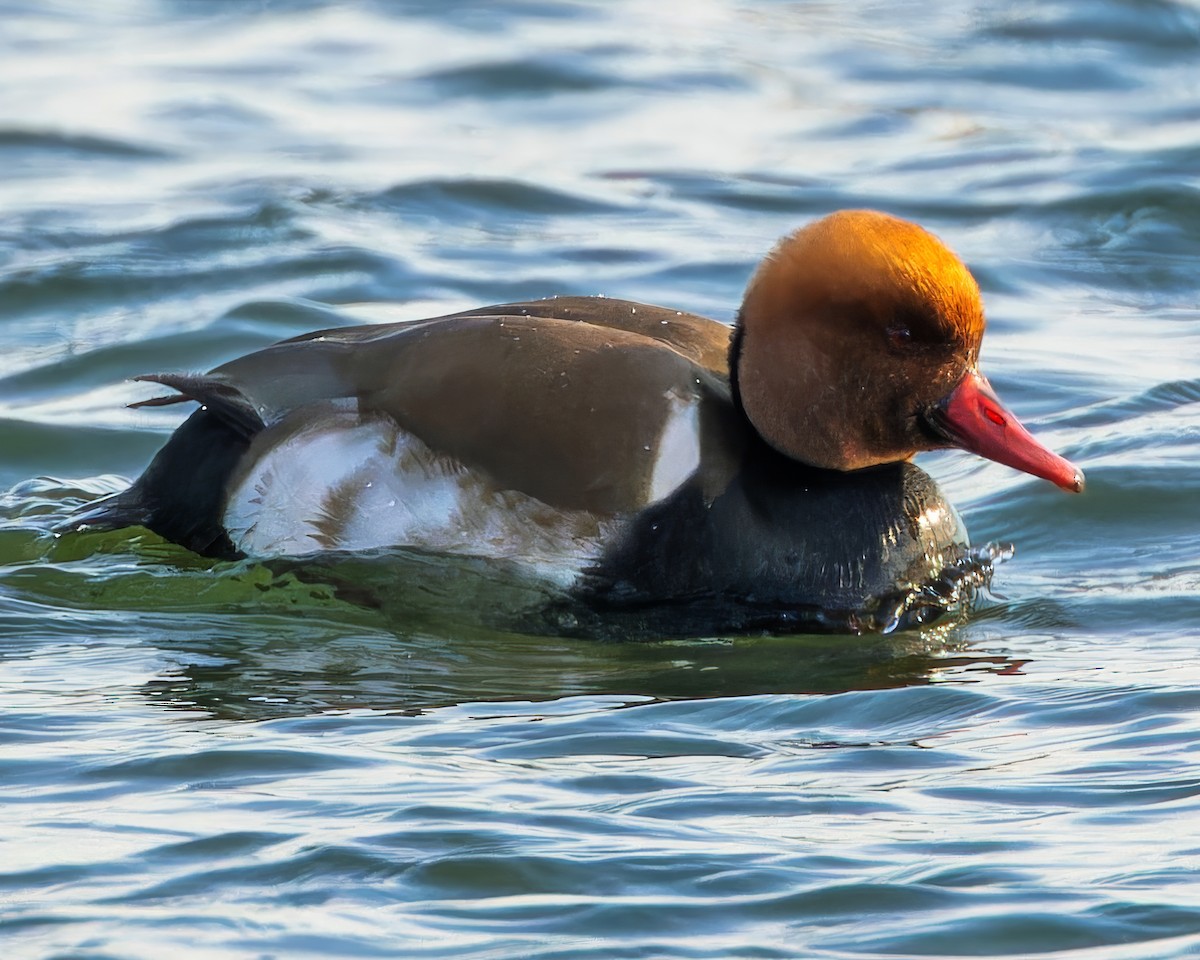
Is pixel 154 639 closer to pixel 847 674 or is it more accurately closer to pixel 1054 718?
pixel 847 674

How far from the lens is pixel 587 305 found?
18.5 feet

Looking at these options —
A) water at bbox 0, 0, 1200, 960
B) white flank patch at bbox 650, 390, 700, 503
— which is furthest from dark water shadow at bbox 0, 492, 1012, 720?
white flank patch at bbox 650, 390, 700, 503

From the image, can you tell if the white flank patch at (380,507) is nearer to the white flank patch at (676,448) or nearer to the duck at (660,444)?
the duck at (660,444)

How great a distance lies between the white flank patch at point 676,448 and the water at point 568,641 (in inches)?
15.1

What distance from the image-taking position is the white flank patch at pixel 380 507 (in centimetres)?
514

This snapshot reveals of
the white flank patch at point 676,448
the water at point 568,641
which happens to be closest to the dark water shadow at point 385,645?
the water at point 568,641

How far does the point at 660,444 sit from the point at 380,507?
2.25 ft

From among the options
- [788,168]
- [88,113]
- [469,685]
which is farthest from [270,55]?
[469,685]

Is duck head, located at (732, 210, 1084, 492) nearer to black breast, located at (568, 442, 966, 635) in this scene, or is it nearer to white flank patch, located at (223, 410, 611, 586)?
black breast, located at (568, 442, 966, 635)

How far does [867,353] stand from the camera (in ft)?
17.2

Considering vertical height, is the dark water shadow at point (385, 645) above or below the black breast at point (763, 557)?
below

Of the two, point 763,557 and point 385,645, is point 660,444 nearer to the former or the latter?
point 763,557

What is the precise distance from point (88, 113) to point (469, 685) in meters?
7.09

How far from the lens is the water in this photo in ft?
11.8
